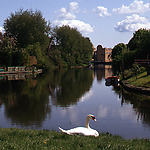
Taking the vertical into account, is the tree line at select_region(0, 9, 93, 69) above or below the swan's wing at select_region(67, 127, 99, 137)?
above

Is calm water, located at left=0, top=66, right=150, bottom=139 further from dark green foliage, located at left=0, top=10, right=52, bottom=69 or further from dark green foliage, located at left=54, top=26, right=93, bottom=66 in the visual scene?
dark green foliage, located at left=54, top=26, right=93, bottom=66

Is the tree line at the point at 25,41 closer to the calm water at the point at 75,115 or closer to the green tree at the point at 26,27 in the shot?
the green tree at the point at 26,27

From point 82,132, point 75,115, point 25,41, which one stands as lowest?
point 75,115

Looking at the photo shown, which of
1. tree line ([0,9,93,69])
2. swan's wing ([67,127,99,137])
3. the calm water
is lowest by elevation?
the calm water

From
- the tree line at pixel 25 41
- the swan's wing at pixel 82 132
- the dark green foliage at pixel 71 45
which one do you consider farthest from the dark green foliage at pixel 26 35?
the swan's wing at pixel 82 132

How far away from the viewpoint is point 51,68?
310 ft

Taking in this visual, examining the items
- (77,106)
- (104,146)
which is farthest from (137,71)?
(104,146)

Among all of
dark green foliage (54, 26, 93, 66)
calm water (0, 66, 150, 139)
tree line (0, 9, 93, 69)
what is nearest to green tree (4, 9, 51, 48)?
tree line (0, 9, 93, 69)

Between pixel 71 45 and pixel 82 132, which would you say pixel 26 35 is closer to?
pixel 71 45

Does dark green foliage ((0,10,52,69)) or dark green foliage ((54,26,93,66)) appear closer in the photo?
dark green foliage ((0,10,52,69))

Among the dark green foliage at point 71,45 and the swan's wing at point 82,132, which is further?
the dark green foliage at point 71,45

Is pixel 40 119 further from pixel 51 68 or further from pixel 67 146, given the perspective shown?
pixel 51 68

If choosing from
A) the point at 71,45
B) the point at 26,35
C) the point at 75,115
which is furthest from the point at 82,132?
the point at 71,45

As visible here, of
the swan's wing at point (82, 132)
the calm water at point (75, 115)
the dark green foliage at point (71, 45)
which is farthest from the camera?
the dark green foliage at point (71, 45)
